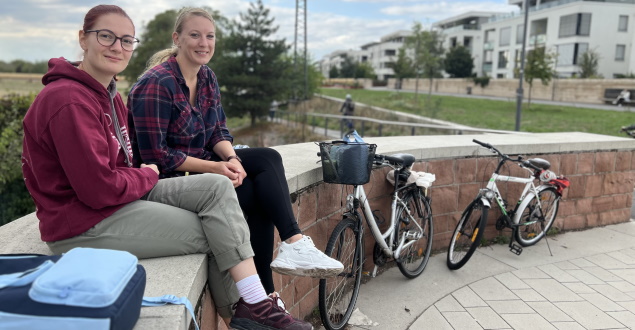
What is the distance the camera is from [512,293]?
13.2 ft

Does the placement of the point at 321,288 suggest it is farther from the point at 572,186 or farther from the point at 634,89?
the point at 634,89

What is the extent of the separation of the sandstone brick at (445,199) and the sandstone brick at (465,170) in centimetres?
12

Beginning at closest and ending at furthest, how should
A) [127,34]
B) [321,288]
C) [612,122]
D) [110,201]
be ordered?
[110,201] → [127,34] → [321,288] → [612,122]

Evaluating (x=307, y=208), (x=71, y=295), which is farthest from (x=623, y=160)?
(x=71, y=295)

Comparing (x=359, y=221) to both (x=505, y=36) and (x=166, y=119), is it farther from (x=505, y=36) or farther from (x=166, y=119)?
(x=505, y=36)

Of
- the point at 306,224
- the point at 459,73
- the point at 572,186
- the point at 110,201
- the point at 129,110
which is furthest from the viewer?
the point at 459,73

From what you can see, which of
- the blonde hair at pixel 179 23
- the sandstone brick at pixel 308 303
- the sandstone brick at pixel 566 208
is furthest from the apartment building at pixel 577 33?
the blonde hair at pixel 179 23

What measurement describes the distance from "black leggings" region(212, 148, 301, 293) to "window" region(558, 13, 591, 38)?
5194 centimetres

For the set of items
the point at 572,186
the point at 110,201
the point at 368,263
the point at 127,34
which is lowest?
the point at 368,263

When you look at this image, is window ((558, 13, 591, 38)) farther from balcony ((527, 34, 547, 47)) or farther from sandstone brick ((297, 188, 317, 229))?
sandstone brick ((297, 188, 317, 229))

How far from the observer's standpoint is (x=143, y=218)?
2088 millimetres

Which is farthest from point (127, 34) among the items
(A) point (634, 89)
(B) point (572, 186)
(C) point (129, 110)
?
(A) point (634, 89)

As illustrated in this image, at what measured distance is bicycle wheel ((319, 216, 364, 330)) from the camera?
318cm

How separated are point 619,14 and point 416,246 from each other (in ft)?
171
